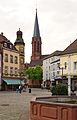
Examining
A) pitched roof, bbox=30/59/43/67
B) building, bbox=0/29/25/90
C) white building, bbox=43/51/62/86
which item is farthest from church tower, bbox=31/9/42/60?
building, bbox=0/29/25/90

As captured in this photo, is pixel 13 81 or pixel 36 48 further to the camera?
pixel 36 48

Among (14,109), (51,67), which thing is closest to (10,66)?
(51,67)

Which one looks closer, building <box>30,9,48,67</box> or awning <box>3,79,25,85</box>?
awning <box>3,79,25,85</box>

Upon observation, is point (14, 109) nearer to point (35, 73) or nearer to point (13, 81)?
point (13, 81)

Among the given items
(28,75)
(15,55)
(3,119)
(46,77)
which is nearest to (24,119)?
(3,119)

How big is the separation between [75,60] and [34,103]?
4493 cm

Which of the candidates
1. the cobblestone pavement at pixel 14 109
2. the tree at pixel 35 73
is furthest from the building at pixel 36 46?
the cobblestone pavement at pixel 14 109

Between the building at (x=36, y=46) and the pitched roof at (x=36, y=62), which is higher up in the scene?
the building at (x=36, y=46)

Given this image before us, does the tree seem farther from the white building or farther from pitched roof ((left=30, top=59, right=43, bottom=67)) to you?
pitched roof ((left=30, top=59, right=43, bottom=67))

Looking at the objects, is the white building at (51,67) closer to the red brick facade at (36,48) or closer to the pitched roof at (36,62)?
the pitched roof at (36,62)

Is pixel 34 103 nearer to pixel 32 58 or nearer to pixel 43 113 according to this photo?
pixel 43 113

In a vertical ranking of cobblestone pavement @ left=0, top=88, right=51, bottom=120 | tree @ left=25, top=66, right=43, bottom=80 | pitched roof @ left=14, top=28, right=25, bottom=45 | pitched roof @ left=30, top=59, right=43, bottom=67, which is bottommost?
cobblestone pavement @ left=0, top=88, right=51, bottom=120

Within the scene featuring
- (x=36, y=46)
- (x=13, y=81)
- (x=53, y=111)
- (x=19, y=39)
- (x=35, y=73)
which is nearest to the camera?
(x=53, y=111)

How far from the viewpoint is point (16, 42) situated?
84.6 metres
